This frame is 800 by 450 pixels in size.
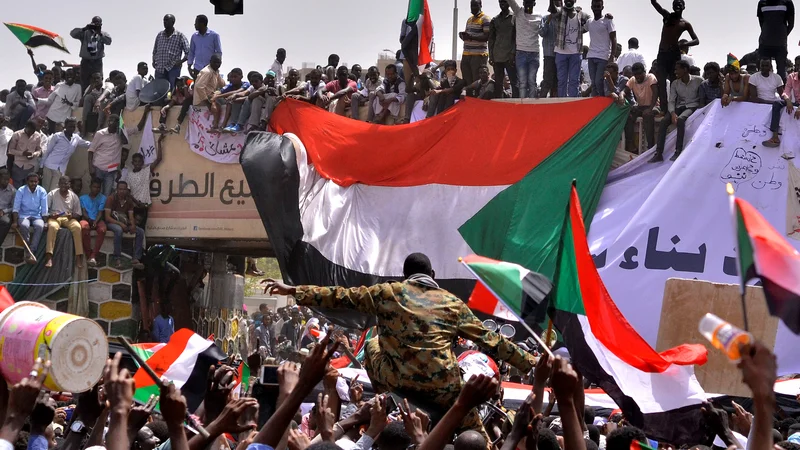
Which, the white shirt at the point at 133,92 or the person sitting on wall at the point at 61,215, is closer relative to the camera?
the person sitting on wall at the point at 61,215

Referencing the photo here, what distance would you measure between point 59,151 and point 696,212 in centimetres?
911

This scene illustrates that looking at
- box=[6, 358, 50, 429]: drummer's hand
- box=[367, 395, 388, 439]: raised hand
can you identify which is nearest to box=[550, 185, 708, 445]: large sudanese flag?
box=[367, 395, 388, 439]: raised hand

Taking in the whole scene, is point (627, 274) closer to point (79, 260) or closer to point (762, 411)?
point (79, 260)

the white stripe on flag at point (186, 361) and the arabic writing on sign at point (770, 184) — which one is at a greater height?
the arabic writing on sign at point (770, 184)

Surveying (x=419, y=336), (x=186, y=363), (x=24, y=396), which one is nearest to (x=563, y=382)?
(x=24, y=396)

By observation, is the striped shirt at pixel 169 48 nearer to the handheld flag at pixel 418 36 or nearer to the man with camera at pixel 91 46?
the man with camera at pixel 91 46

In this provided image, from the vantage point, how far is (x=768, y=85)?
45.9ft

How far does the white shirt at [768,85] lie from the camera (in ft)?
45.8

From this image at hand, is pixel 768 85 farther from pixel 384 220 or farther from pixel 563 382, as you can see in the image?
pixel 563 382

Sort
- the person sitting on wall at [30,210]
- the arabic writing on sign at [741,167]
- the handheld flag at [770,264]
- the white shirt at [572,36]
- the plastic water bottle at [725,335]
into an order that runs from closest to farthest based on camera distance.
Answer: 1. the plastic water bottle at [725,335]
2. the handheld flag at [770,264]
3. the arabic writing on sign at [741,167]
4. the white shirt at [572,36]
5. the person sitting on wall at [30,210]

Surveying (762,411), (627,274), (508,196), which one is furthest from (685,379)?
(508,196)

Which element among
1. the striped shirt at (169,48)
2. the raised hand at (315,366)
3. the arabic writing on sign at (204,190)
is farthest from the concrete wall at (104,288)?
the raised hand at (315,366)

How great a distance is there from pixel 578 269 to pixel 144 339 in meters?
11.2

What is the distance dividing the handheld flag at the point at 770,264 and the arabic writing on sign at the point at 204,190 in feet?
48.1
